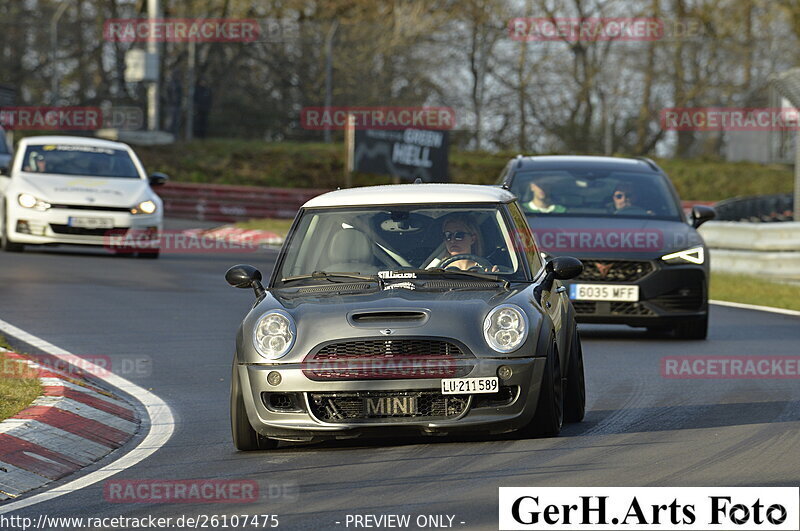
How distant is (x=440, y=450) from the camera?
8.34 m

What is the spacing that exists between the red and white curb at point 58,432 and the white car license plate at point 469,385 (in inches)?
74.4

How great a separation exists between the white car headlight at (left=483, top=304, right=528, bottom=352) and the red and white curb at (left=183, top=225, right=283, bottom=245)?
773 inches

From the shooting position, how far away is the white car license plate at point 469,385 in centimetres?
821

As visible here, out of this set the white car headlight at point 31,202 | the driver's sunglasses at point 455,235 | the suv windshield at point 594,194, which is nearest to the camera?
the driver's sunglasses at point 455,235

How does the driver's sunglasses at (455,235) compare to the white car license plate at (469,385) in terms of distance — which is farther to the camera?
the driver's sunglasses at (455,235)

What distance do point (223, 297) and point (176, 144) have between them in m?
19.8

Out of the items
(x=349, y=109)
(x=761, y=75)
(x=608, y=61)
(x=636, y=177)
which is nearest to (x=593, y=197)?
(x=636, y=177)

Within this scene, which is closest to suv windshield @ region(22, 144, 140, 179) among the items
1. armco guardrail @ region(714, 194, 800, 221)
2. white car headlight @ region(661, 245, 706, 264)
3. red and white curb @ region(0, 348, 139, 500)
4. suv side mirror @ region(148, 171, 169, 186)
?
suv side mirror @ region(148, 171, 169, 186)

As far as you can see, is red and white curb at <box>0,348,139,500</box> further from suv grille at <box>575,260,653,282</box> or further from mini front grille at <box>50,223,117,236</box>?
mini front grille at <box>50,223,117,236</box>

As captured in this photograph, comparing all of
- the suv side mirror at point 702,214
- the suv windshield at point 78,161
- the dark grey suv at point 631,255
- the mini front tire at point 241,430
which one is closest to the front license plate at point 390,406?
the mini front tire at point 241,430

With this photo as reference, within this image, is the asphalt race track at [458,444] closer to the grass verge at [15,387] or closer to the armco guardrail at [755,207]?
the grass verge at [15,387]

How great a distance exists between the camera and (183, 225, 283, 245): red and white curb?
92.2 feet

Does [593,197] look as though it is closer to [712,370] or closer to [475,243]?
[712,370]

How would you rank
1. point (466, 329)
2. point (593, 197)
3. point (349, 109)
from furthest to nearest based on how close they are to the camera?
point (349, 109) → point (593, 197) → point (466, 329)
